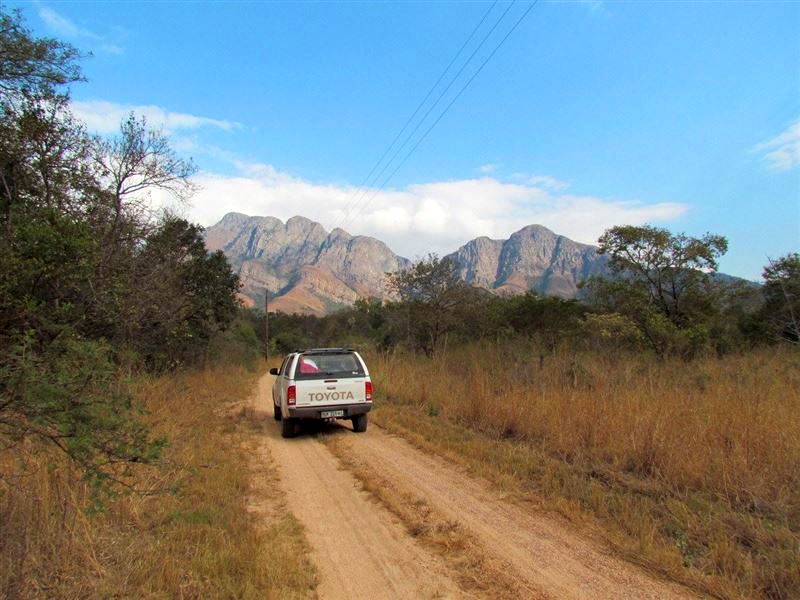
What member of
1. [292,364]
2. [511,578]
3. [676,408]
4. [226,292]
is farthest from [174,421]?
[226,292]

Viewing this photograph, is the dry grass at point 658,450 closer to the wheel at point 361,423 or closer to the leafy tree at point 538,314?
the wheel at point 361,423

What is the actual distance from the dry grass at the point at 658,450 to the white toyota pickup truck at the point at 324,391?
1013 mm

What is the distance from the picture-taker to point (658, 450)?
5.58 meters

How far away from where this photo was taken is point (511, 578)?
11.5ft

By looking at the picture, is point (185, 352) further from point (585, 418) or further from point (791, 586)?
point (791, 586)

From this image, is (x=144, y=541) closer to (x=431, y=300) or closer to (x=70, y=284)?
(x=70, y=284)

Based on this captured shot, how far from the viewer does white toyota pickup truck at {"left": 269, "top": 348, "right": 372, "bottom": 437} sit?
9.02 metres

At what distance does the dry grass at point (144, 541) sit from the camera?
2977 millimetres

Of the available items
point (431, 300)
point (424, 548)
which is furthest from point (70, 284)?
point (431, 300)

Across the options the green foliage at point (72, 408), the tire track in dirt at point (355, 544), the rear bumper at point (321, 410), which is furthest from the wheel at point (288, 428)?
the green foliage at point (72, 408)

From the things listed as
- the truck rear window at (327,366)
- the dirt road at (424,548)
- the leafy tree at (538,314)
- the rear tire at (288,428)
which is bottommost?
the rear tire at (288,428)

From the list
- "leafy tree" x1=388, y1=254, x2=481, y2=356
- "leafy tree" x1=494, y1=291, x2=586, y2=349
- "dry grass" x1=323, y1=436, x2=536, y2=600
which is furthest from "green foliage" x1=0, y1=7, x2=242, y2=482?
"leafy tree" x1=494, y1=291, x2=586, y2=349

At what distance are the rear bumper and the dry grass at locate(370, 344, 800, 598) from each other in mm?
848

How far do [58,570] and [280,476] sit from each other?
364cm
